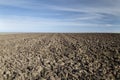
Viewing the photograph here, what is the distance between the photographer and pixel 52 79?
9.70 metres

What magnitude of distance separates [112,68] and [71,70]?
2439 mm

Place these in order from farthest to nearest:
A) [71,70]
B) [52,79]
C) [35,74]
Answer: [71,70] < [35,74] < [52,79]

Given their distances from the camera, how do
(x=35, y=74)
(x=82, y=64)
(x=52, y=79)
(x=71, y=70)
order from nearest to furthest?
(x=52, y=79), (x=35, y=74), (x=71, y=70), (x=82, y=64)

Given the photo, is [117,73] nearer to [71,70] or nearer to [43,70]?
[71,70]

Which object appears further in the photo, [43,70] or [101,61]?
[101,61]

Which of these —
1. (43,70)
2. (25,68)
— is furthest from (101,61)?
(25,68)

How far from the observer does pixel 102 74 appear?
404 inches

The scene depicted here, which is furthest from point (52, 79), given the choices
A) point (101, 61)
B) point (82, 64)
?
point (101, 61)

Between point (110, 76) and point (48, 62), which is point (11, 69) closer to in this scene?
point (48, 62)

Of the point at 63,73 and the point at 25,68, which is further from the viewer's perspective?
the point at 25,68

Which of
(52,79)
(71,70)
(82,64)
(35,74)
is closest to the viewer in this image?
(52,79)

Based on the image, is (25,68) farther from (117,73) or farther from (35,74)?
(117,73)

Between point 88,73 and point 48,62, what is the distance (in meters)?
3.71

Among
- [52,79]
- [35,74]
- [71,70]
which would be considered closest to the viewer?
[52,79]
